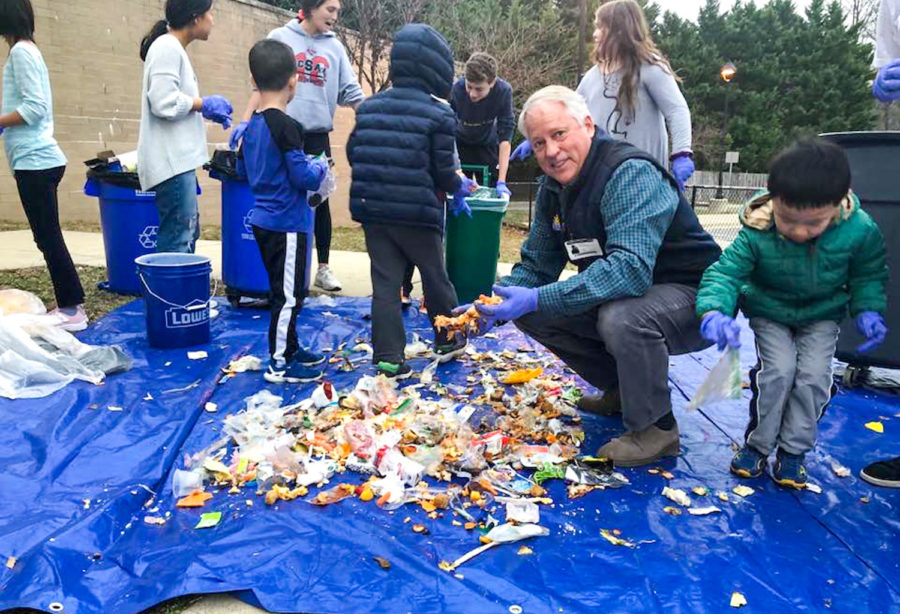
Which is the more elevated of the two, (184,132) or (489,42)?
(489,42)

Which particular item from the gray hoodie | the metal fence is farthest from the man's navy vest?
the metal fence

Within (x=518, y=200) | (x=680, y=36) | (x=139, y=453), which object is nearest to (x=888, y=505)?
(x=139, y=453)

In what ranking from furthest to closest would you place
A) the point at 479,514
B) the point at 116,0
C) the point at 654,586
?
1. the point at 116,0
2. the point at 479,514
3. the point at 654,586

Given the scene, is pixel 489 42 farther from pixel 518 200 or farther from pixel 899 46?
pixel 899 46

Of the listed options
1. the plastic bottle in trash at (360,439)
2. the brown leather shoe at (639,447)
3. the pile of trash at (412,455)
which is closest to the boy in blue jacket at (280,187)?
the pile of trash at (412,455)

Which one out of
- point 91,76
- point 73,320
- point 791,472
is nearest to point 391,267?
point 73,320

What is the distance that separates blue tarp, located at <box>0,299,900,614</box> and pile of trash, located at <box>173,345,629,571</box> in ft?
0.22

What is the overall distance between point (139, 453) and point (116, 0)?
736 centimetres

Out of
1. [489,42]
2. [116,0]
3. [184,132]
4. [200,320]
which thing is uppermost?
[489,42]

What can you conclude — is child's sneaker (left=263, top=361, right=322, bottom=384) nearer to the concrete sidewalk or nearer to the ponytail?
the concrete sidewalk

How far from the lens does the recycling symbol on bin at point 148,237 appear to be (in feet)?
15.8

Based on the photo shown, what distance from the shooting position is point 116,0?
27.0ft

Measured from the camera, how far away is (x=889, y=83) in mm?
2732

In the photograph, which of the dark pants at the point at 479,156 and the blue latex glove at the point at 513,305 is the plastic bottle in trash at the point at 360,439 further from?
the dark pants at the point at 479,156
